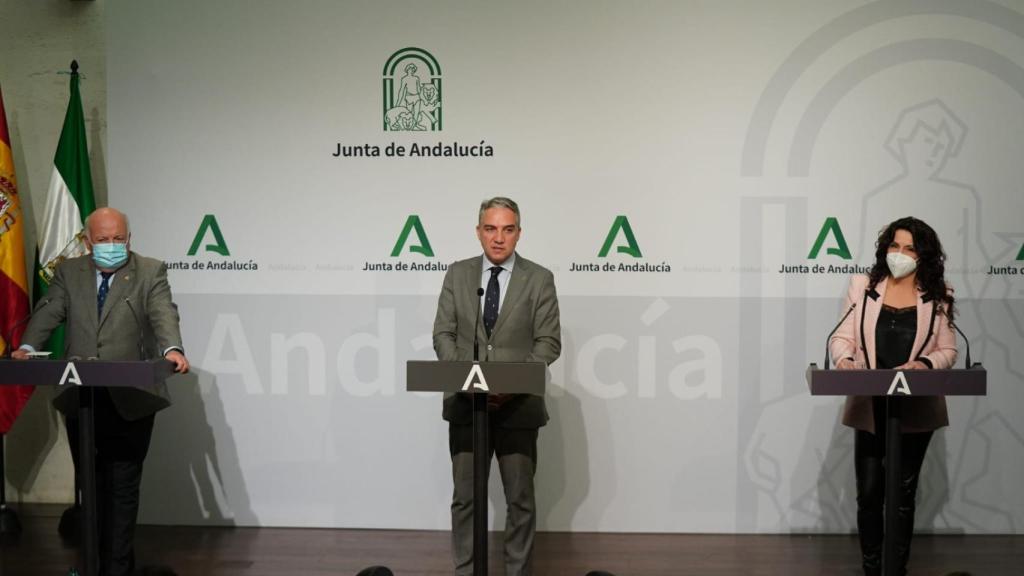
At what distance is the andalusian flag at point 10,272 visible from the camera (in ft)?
19.1

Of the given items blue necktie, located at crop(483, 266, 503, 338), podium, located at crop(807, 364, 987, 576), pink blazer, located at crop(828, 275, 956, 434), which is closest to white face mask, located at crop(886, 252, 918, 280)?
pink blazer, located at crop(828, 275, 956, 434)

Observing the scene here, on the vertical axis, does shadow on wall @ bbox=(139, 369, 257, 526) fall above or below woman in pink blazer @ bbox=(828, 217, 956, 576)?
below

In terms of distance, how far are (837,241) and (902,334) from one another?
1305mm

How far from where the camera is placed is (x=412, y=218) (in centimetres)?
597

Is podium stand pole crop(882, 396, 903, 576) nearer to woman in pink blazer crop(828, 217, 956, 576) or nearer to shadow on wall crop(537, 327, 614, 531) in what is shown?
woman in pink blazer crop(828, 217, 956, 576)

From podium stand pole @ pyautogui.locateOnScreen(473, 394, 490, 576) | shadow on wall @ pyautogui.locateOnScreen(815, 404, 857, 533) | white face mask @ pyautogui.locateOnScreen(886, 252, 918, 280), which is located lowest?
shadow on wall @ pyautogui.locateOnScreen(815, 404, 857, 533)

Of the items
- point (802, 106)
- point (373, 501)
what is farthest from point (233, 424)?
point (802, 106)

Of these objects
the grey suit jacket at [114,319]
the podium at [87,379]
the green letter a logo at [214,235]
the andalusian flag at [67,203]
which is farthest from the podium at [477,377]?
the andalusian flag at [67,203]

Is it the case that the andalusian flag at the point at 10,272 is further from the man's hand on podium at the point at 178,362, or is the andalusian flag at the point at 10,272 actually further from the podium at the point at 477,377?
the podium at the point at 477,377

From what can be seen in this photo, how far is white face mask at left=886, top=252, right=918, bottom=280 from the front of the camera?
4566 mm

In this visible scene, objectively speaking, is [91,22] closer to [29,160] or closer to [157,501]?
[29,160]

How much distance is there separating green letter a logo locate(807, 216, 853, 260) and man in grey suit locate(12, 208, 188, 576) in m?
3.44

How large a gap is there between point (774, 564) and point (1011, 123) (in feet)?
9.10

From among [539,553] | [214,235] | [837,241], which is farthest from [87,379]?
[837,241]
